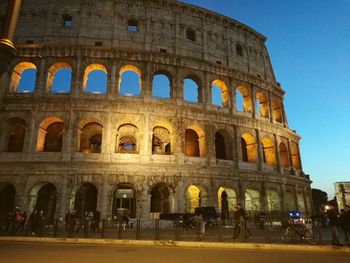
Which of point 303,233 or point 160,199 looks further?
point 160,199

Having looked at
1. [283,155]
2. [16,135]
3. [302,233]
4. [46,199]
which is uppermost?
[16,135]

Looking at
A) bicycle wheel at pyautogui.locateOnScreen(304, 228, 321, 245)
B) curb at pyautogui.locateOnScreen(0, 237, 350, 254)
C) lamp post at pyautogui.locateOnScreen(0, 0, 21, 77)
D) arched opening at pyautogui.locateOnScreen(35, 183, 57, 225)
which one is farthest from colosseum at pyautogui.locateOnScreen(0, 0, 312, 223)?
lamp post at pyautogui.locateOnScreen(0, 0, 21, 77)

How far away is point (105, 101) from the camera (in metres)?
20.9

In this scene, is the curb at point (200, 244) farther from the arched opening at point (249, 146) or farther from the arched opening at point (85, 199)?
the arched opening at point (249, 146)

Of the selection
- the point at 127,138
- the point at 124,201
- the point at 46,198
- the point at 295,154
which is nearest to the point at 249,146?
the point at 295,154

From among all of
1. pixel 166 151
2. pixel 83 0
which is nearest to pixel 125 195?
pixel 166 151

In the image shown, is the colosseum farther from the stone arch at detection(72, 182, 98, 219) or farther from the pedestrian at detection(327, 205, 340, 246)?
the pedestrian at detection(327, 205, 340, 246)

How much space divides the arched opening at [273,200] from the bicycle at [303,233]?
45.4 feet

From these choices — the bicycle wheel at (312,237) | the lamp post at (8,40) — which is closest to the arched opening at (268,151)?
the bicycle wheel at (312,237)

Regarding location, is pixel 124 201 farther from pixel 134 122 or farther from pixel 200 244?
pixel 200 244

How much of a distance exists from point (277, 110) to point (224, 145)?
29.3 ft

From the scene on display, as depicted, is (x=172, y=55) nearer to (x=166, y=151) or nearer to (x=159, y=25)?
(x=159, y=25)

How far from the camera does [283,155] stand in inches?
1092

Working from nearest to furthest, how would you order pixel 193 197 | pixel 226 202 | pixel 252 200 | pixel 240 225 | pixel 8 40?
pixel 8 40 → pixel 240 225 → pixel 193 197 → pixel 252 200 → pixel 226 202
